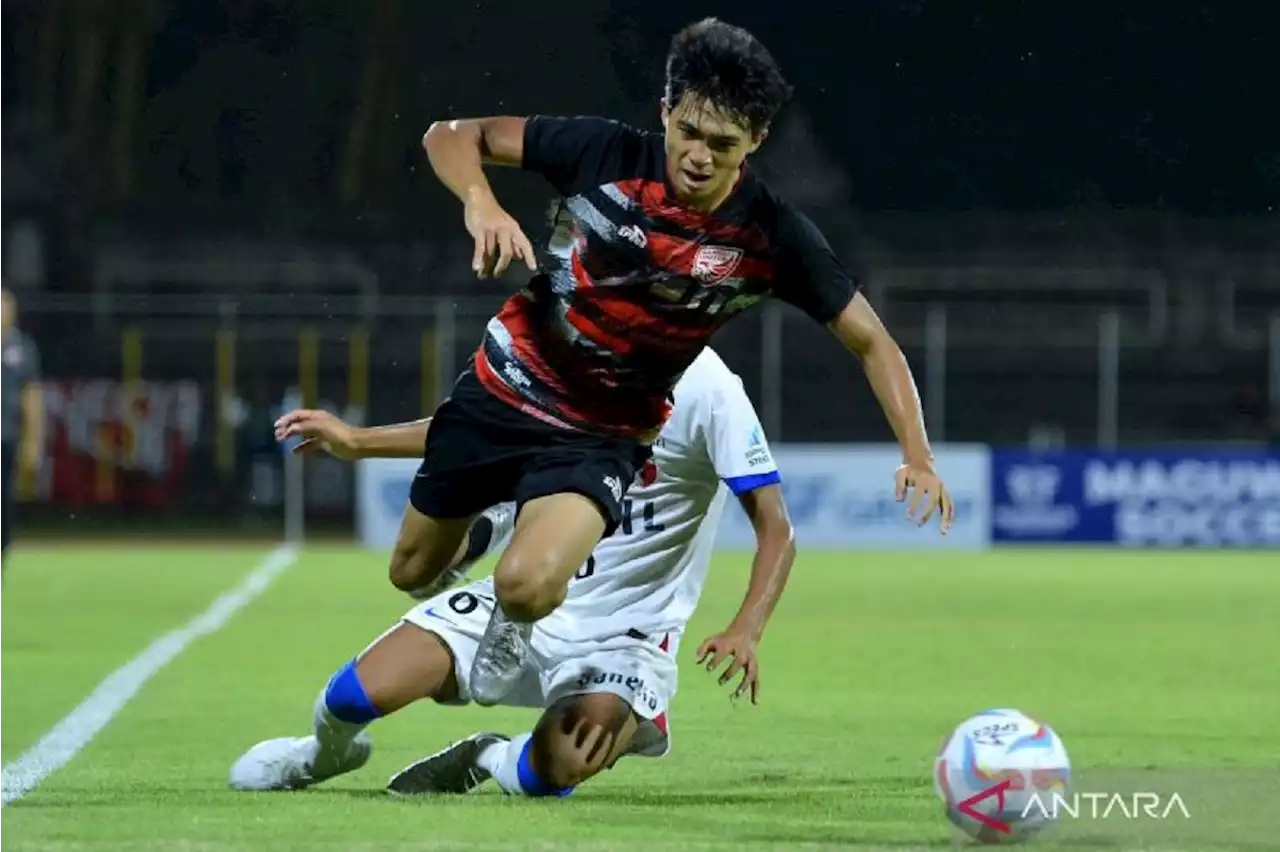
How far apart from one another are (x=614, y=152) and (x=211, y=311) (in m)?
19.9

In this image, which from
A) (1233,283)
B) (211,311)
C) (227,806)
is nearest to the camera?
(227,806)

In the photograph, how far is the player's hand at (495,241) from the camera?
5.84 metres

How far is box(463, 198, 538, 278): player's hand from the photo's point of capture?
584 cm

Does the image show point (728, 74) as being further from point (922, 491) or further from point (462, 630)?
point (462, 630)

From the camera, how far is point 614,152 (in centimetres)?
651

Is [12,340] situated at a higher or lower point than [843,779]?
higher

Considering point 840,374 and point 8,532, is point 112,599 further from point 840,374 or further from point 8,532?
point 840,374

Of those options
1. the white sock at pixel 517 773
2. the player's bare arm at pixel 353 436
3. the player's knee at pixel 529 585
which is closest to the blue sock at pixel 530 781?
the white sock at pixel 517 773

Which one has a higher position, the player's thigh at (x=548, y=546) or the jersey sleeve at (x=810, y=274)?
the jersey sleeve at (x=810, y=274)

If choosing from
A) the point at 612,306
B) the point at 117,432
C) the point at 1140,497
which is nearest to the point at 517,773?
the point at 612,306

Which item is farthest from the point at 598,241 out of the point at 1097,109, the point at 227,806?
the point at 1097,109

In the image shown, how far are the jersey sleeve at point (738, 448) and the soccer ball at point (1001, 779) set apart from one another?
1.18 meters

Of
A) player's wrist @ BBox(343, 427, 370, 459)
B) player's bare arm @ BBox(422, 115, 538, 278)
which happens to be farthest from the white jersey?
player's bare arm @ BBox(422, 115, 538, 278)

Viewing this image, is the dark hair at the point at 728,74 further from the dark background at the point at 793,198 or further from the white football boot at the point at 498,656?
the dark background at the point at 793,198
